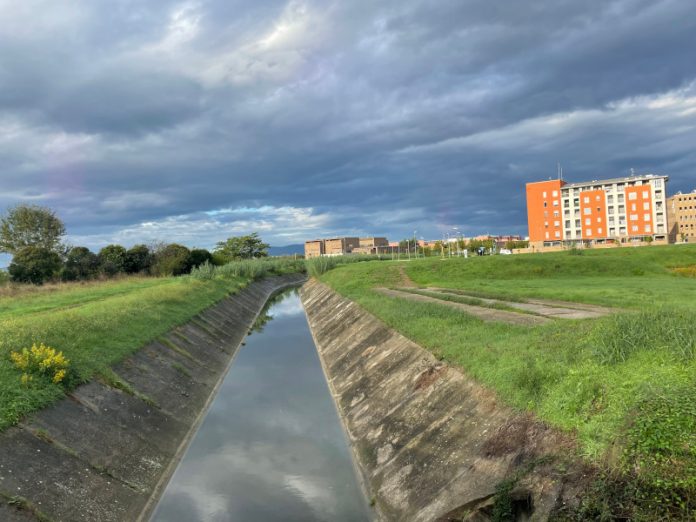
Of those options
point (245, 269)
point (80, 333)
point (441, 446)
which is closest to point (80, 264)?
point (245, 269)

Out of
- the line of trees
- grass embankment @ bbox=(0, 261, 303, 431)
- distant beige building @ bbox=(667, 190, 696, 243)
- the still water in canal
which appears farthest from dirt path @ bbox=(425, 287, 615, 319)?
distant beige building @ bbox=(667, 190, 696, 243)

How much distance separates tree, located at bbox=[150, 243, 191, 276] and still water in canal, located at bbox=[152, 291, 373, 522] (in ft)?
152

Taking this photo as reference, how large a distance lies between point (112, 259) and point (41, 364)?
186 ft

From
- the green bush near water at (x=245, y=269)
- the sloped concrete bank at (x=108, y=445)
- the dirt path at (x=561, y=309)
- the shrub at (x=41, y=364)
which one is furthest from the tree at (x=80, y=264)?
the dirt path at (x=561, y=309)

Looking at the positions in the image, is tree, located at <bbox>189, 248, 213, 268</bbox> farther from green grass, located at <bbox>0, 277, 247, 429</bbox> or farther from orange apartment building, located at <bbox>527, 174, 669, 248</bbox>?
orange apartment building, located at <bbox>527, 174, 669, 248</bbox>

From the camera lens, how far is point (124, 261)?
65500 millimetres

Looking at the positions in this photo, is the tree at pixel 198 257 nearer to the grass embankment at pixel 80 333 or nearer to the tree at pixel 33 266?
the tree at pixel 33 266

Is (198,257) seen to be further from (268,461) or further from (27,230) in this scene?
(268,461)

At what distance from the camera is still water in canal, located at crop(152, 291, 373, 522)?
10945 millimetres

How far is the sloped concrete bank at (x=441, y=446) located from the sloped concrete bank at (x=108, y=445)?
512cm

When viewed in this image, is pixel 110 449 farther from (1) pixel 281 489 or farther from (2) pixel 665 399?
(2) pixel 665 399

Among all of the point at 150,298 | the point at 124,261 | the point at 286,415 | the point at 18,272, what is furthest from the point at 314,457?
the point at 124,261

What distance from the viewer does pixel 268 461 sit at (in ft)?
44.6

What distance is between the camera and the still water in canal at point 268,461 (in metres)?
10.9
